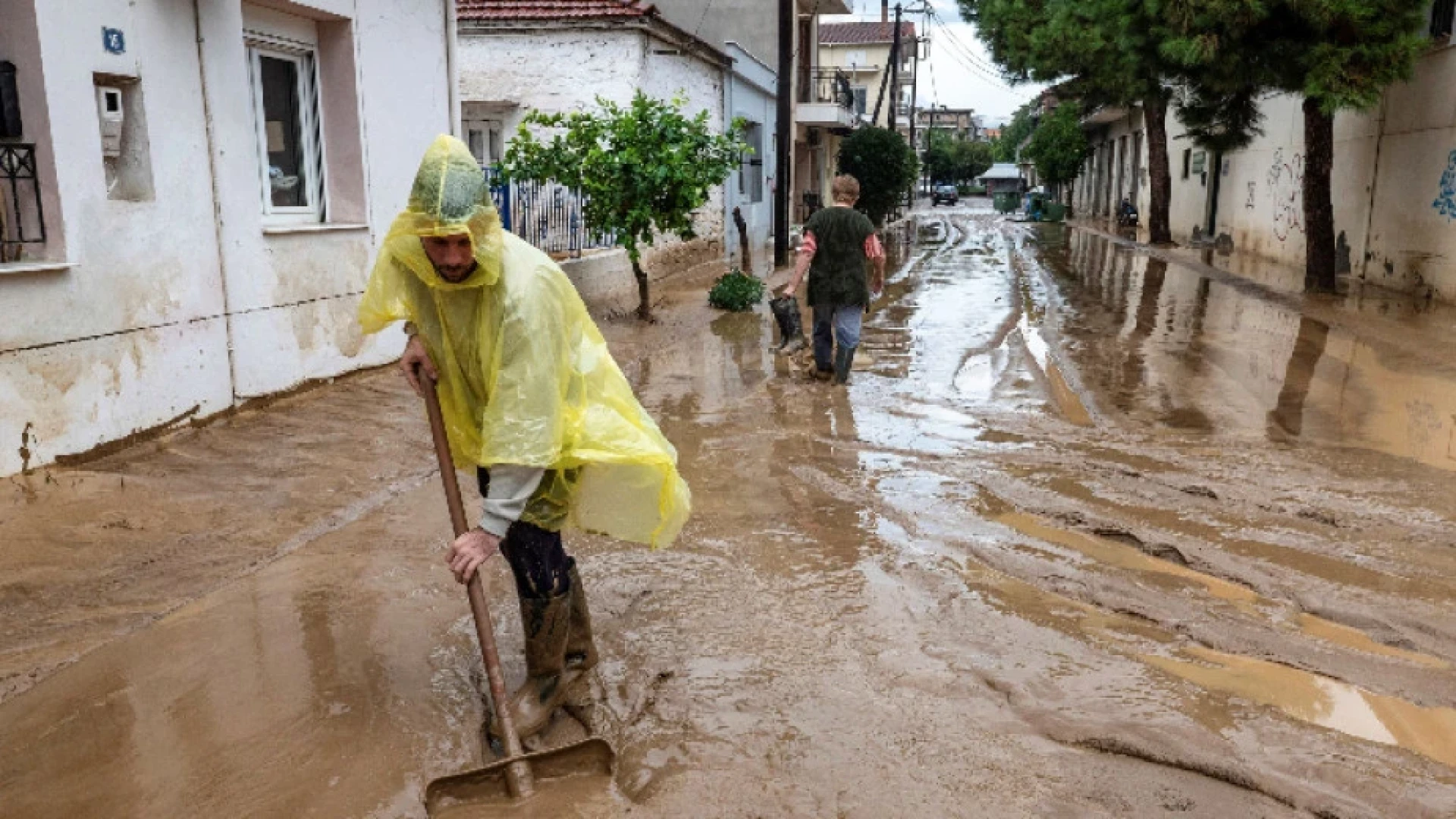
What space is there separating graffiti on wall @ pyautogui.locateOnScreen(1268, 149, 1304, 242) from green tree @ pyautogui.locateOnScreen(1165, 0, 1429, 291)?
4326 mm

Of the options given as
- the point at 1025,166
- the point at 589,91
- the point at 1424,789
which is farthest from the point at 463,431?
the point at 1025,166

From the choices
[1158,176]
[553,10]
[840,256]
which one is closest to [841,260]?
[840,256]

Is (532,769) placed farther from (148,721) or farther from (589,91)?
(589,91)

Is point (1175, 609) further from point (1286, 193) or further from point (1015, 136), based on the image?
point (1015, 136)

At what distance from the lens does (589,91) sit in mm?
15469

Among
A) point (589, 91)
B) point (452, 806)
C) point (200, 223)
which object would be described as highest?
point (589, 91)

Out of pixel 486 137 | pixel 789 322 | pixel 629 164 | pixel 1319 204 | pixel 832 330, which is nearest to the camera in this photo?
pixel 832 330

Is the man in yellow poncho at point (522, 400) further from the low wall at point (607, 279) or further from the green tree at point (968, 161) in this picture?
the green tree at point (968, 161)

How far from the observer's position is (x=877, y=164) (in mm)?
28344

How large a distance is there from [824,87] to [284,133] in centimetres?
2899

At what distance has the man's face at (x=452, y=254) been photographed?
2707mm

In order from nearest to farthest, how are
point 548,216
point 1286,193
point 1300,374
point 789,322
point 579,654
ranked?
1. point 579,654
2. point 1300,374
3. point 789,322
4. point 548,216
5. point 1286,193

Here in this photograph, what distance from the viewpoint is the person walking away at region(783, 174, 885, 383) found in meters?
8.00

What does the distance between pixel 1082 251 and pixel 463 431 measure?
23.5 meters
